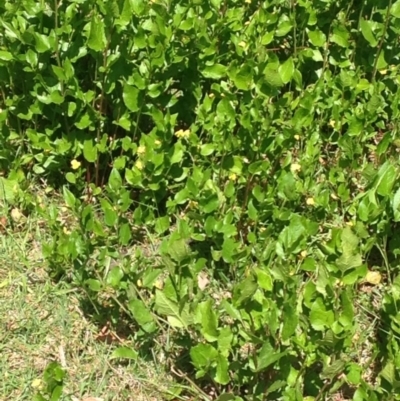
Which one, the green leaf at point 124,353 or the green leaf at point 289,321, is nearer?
the green leaf at point 289,321

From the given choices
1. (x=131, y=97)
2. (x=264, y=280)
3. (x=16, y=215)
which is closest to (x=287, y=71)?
(x=131, y=97)

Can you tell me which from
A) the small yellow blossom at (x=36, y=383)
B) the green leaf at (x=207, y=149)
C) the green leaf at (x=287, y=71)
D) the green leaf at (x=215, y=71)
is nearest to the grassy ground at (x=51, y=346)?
the small yellow blossom at (x=36, y=383)

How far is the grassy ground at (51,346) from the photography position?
106 inches

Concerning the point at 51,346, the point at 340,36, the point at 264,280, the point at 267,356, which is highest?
the point at 340,36

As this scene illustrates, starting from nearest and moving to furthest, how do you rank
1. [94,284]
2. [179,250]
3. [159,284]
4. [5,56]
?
1. [179,250]
2. [94,284]
3. [159,284]
4. [5,56]

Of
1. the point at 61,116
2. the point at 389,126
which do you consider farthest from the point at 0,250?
the point at 389,126

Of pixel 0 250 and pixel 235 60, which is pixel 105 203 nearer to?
pixel 0 250

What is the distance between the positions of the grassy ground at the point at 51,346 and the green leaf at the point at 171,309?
1.06 feet

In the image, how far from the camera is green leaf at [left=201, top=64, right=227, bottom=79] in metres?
3.24

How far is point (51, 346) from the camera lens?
9.25 ft

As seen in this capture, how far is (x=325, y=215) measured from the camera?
10.4 feet

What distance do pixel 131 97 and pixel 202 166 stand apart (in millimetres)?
375

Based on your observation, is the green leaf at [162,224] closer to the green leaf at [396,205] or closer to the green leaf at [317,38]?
the green leaf at [396,205]

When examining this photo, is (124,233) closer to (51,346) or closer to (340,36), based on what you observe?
(51,346)
